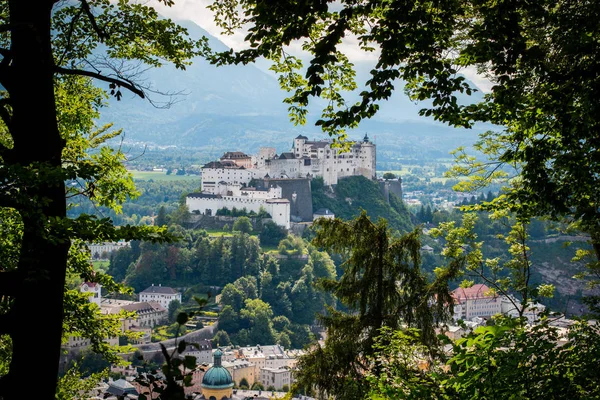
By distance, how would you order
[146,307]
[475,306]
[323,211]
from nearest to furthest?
[146,307], [475,306], [323,211]

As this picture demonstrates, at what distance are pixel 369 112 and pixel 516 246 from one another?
20.3 ft

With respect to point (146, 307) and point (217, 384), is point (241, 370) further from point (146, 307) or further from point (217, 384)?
point (146, 307)

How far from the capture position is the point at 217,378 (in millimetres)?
36656

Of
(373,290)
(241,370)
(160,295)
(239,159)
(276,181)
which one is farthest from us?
(239,159)

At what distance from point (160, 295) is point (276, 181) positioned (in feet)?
50.4

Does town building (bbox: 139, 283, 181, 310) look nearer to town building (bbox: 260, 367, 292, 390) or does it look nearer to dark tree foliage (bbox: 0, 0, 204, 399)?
town building (bbox: 260, 367, 292, 390)

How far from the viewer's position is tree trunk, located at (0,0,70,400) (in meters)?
4.10

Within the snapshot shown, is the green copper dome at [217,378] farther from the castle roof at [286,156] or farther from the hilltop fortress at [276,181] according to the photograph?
the castle roof at [286,156]

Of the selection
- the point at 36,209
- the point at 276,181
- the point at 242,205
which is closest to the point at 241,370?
the point at 242,205

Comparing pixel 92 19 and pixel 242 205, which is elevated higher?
pixel 92 19

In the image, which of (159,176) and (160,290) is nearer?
(160,290)

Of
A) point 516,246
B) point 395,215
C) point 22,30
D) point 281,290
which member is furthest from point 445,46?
point 395,215

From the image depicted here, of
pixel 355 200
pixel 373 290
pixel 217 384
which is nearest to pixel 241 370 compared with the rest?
pixel 217 384

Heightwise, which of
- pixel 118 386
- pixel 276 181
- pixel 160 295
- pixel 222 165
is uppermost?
pixel 222 165
